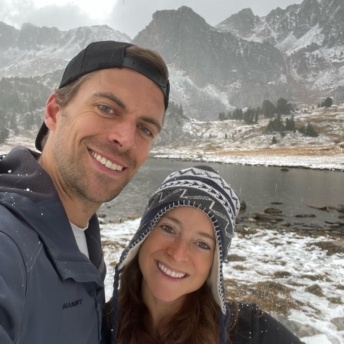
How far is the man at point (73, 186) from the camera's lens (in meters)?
1.79

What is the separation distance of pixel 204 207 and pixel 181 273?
0.70 meters

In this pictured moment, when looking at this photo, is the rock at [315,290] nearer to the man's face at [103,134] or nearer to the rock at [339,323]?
the rock at [339,323]

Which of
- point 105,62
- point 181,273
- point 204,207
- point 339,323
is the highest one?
point 105,62

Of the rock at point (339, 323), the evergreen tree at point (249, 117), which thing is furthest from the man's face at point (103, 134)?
the evergreen tree at point (249, 117)

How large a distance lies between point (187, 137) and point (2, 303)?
6082 inches

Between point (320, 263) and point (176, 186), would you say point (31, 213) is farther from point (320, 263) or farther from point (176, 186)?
point (320, 263)

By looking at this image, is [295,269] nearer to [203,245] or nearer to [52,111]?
[203,245]

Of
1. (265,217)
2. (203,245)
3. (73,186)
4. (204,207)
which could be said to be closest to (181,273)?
(203,245)

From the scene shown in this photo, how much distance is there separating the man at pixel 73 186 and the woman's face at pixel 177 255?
55 centimetres

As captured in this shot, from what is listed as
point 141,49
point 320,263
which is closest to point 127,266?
point 141,49

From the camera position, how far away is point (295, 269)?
38.1 feet

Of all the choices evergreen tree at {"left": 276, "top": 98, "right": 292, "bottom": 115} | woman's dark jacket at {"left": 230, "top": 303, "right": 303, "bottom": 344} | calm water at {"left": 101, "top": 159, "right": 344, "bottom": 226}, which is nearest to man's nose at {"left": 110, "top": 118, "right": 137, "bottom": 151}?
woman's dark jacket at {"left": 230, "top": 303, "right": 303, "bottom": 344}

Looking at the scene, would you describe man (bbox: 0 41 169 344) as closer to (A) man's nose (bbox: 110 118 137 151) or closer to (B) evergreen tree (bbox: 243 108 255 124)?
(A) man's nose (bbox: 110 118 137 151)

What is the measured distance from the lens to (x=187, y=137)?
509 ft
